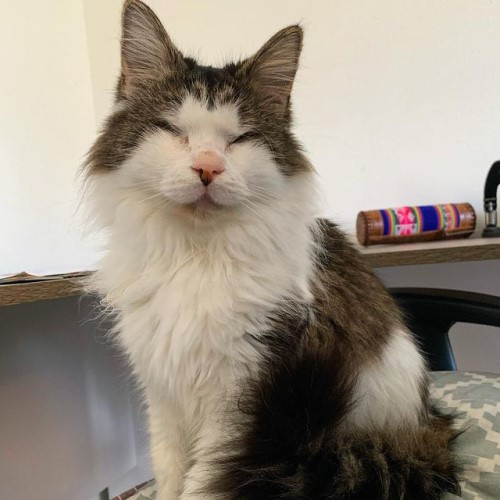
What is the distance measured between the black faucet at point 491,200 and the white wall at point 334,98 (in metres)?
0.17

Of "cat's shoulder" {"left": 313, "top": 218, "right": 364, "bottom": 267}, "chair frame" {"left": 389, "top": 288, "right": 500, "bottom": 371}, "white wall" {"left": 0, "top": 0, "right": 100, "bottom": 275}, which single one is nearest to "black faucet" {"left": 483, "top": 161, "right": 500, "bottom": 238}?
"chair frame" {"left": 389, "top": 288, "right": 500, "bottom": 371}

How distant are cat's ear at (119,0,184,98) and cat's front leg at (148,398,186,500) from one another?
1.94ft

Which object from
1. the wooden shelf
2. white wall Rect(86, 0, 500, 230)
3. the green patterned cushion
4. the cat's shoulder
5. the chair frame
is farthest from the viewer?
Result: white wall Rect(86, 0, 500, 230)

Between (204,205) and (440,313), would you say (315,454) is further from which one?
(440,313)

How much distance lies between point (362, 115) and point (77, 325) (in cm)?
127

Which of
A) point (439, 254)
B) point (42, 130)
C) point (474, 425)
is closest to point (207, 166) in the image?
point (474, 425)

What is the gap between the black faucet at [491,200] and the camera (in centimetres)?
152

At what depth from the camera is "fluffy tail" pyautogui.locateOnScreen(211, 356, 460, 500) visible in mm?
604

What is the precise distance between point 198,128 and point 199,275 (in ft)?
0.80

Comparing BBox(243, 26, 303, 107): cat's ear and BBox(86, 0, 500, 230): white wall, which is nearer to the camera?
BBox(243, 26, 303, 107): cat's ear

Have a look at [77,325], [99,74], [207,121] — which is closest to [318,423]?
[207,121]

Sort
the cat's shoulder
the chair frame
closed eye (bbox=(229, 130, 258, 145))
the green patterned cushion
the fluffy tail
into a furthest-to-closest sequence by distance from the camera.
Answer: the chair frame → the cat's shoulder → closed eye (bbox=(229, 130, 258, 145)) → the green patterned cushion → the fluffy tail

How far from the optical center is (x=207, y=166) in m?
0.72

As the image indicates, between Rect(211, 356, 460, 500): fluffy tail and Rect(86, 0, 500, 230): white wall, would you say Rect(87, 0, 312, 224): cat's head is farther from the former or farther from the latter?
Rect(86, 0, 500, 230): white wall
